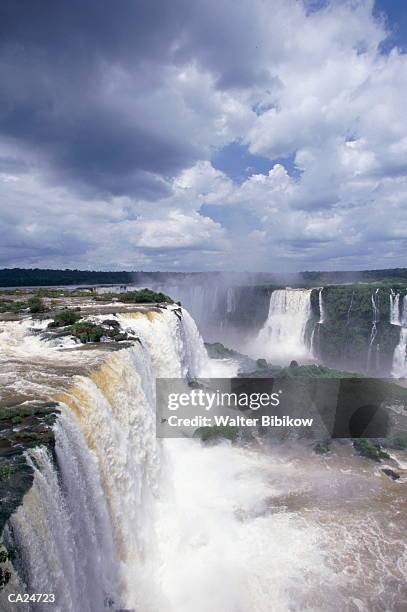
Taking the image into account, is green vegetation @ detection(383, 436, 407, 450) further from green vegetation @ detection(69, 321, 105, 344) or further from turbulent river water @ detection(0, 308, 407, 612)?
green vegetation @ detection(69, 321, 105, 344)

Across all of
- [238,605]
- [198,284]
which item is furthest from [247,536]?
[198,284]

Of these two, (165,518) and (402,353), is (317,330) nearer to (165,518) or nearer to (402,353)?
(402,353)

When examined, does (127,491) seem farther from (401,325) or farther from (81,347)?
(401,325)

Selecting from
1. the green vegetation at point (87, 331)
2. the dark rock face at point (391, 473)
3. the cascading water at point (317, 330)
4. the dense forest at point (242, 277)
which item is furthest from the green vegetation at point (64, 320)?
the dense forest at point (242, 277)

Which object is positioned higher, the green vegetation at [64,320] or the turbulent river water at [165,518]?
the green vegetation at [64,320]

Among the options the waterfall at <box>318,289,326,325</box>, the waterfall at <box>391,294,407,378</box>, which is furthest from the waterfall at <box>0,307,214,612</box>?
the waterfall at <box>318,289,326,325</box>

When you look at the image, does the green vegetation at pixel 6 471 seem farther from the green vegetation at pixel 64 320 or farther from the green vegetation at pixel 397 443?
the green vegetation at pixel 397 443
